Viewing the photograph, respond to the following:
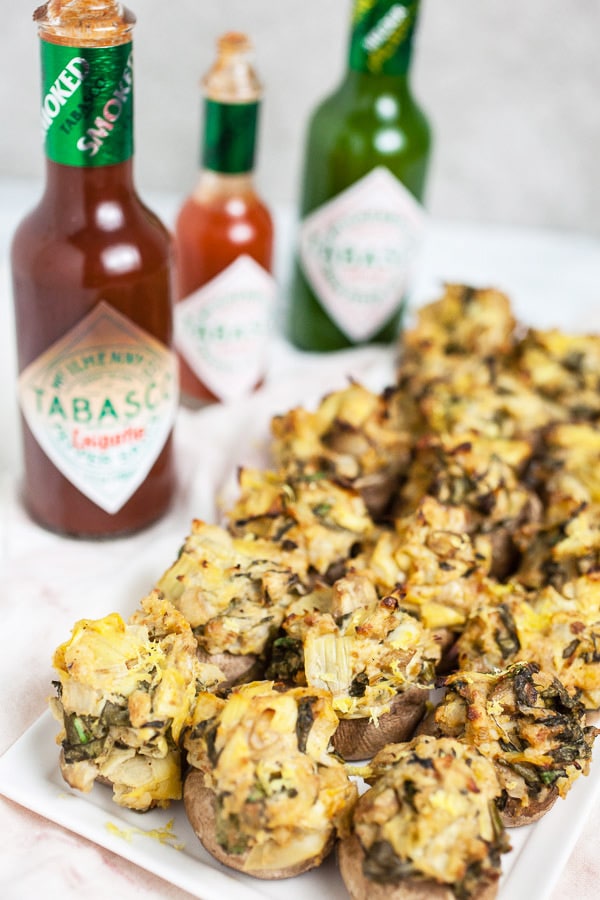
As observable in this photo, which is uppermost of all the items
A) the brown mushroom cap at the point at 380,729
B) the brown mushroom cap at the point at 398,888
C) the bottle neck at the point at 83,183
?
the bottle neck at the point at 83,183

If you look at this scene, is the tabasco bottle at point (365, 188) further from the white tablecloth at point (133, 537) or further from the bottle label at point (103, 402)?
the bottle label at point (103, 402)

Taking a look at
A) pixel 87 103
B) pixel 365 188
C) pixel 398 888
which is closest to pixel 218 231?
pixel 365 188

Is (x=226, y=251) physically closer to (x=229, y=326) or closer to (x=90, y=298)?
(x=229, y=326)

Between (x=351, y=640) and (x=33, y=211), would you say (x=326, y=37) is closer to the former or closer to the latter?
(x=33, y=211)

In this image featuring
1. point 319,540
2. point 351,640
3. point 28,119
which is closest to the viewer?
point 351,640

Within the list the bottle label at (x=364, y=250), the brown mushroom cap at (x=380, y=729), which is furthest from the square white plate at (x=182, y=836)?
the bottle label at (x=364, y=250)

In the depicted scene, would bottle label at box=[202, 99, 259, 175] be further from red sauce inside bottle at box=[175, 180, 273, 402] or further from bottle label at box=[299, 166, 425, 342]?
bottle label at box=[299, 166, 425, 342]

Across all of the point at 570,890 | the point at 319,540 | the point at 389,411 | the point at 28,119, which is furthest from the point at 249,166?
the point at 570,890

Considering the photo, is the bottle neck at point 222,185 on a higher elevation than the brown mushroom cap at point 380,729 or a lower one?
higher

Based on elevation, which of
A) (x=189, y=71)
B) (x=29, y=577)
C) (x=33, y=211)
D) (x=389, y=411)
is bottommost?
(x=29, y=577)
